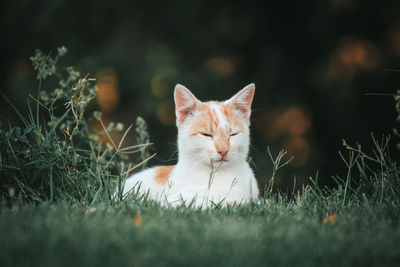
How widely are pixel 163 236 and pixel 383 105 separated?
6.09 m

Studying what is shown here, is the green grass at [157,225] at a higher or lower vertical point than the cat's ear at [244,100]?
lower

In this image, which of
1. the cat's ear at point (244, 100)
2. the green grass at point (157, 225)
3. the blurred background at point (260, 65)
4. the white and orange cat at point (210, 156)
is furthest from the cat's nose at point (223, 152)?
the blurred background at point (260, 65)

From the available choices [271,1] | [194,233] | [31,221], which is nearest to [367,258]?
[194,233]

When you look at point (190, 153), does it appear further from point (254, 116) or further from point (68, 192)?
point (254, 116)

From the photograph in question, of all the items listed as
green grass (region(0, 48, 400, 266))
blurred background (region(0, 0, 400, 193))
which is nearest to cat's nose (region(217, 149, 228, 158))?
green grass (region(0, 48, 400, 266))

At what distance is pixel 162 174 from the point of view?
10.6 ft

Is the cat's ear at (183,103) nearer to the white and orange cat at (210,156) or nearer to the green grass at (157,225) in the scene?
the white and orange cat at (210,156)

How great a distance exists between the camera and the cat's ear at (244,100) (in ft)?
10.2

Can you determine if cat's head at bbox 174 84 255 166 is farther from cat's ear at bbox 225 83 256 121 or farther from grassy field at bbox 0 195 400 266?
grassy field at bbox 0 195 400 266

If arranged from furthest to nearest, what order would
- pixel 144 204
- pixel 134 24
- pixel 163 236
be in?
pixel 134 24
pixel 144 204
pixel 163 236

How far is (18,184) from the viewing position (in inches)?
101

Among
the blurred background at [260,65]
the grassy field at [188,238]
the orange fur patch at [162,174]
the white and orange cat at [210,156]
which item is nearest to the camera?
the grassy field at [188,238]

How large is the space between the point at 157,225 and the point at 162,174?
132cm


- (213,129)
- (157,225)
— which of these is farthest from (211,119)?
(157,225)
